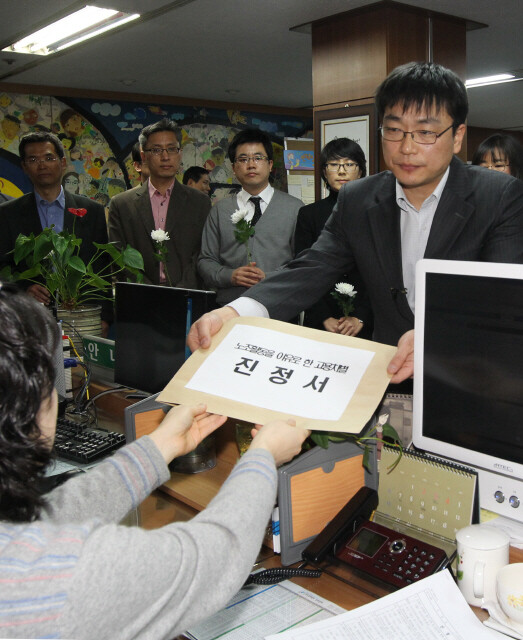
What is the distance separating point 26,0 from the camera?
3879 mm

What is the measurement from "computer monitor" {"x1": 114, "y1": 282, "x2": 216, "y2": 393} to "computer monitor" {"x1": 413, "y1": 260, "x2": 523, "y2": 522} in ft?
2.63

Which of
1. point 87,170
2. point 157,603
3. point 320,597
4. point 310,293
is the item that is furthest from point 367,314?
point 87,170

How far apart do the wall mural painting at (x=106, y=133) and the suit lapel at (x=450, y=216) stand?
6.24 meters

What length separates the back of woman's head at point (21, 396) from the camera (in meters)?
0.75

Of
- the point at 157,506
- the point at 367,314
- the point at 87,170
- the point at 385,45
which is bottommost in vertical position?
the point at 157,506

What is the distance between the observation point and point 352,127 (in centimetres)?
438

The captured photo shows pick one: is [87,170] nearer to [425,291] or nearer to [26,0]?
[26,0]

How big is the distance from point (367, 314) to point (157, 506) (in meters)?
1.85

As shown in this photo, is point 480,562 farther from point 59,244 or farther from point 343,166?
point 343,166

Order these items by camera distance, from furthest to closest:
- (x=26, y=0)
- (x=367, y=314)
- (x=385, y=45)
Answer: (x=385, y=45) < (x=26, y=0) < (x=367, y=314)

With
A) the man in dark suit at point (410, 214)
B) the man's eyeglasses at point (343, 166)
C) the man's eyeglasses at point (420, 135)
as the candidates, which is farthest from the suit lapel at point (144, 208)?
the man's eyeglasses at point (420, 135)

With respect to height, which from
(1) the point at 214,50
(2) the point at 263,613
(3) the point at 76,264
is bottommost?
(2) the point at 263,613

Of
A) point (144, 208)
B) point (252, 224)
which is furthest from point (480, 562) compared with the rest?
point (144, 208)

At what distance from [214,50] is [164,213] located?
231 centimetres
